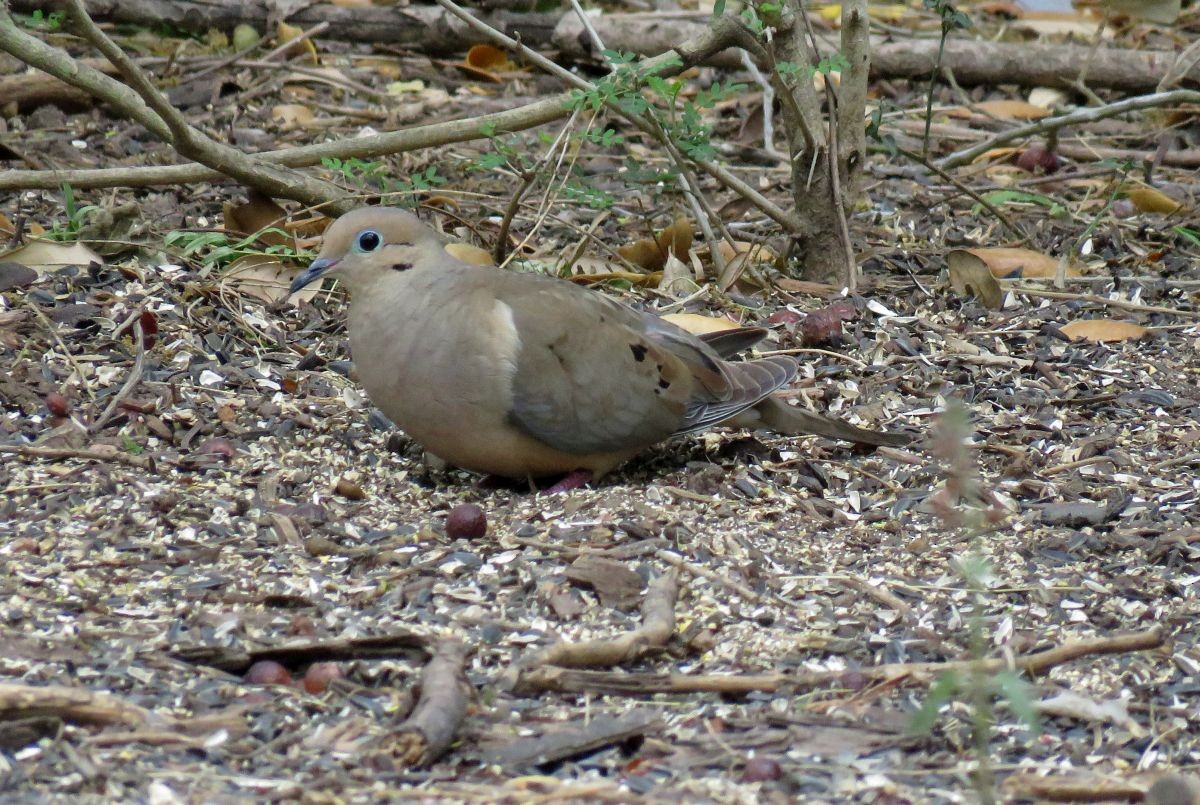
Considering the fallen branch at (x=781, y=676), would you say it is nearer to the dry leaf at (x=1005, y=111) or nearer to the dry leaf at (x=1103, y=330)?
the dry leaf at (x=1103, y=330)

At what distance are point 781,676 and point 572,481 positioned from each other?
1.32 m

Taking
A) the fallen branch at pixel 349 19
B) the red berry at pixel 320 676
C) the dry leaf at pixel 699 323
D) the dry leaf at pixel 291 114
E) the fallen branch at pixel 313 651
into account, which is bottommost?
the red berry at pixel 320 676

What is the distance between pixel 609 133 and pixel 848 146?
978mm

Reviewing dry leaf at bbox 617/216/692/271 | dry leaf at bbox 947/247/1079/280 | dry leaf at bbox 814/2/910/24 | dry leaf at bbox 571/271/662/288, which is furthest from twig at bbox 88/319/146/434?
dry leaf at bbox 814/2/910/24

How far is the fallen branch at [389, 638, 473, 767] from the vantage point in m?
2.69

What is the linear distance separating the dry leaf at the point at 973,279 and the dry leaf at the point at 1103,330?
313 millimetres

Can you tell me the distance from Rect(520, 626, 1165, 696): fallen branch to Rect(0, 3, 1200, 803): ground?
18 mm

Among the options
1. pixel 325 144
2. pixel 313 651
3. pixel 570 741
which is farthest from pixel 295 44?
pixel 570 741

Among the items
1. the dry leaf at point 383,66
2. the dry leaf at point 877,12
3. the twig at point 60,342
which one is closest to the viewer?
the twig at point 60,342

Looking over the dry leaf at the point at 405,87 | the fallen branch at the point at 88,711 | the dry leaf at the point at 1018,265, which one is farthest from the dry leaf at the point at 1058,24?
the fallen branch at the point at 88,711

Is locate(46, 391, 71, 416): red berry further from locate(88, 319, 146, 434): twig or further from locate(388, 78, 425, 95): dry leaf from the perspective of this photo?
locate(388, 78, 425, 95): dry leaf

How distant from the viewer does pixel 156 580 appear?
11.1 feet

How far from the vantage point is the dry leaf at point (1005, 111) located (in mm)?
7445

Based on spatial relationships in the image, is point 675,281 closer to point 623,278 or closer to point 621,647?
point 623,278
